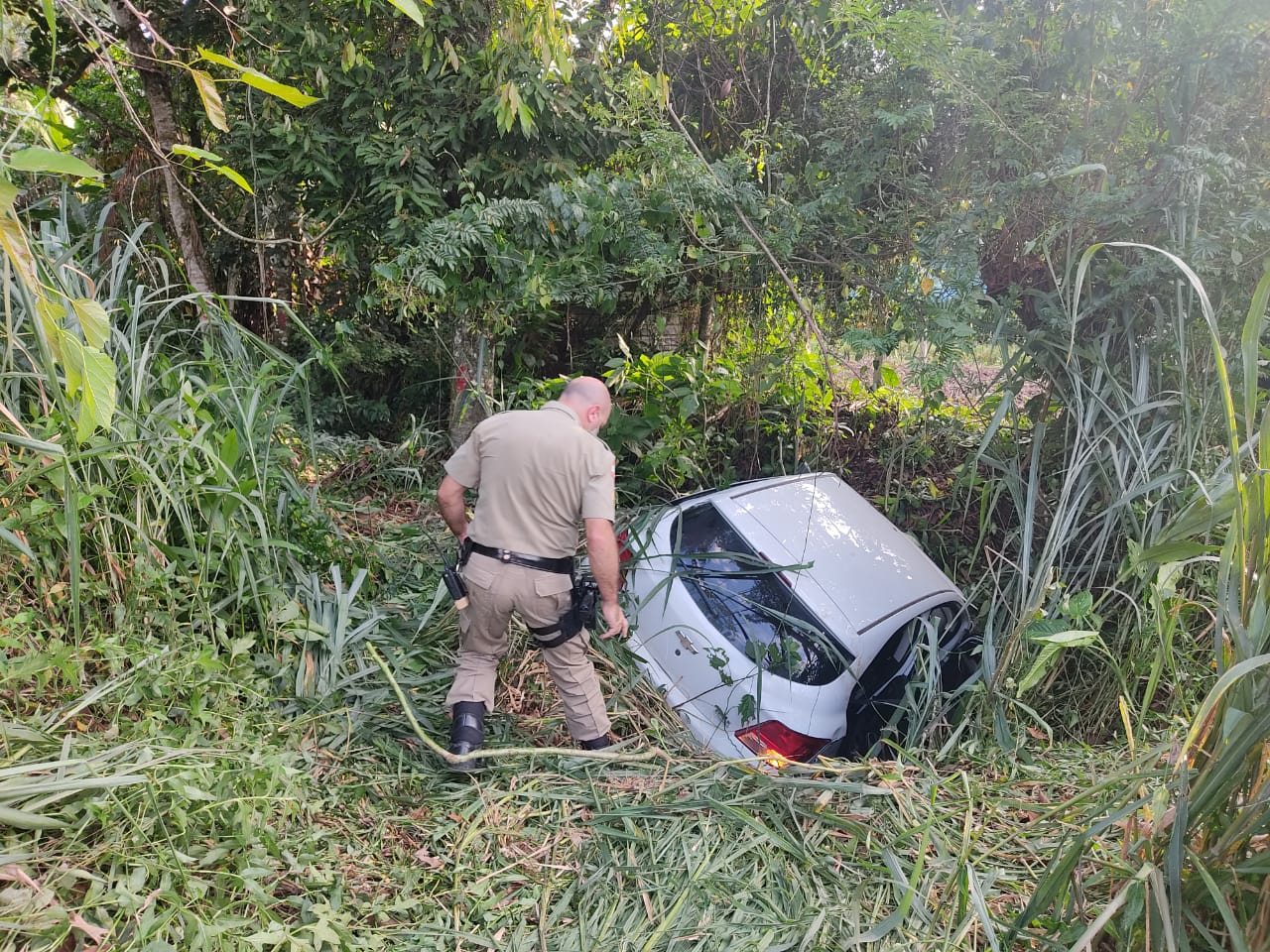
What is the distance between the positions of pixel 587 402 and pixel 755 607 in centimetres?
110

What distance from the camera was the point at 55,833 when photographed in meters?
1.88

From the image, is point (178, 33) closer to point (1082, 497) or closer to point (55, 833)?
point (55, 833)

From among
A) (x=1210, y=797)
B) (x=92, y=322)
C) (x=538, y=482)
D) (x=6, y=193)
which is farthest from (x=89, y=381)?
(x=1210, y=797)

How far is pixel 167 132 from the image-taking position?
4902 mm

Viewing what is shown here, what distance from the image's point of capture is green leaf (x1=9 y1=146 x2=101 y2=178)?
3.17 ft

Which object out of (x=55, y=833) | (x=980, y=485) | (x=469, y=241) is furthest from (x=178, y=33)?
(x=980, y=485)

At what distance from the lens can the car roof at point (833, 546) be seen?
10.4 ft

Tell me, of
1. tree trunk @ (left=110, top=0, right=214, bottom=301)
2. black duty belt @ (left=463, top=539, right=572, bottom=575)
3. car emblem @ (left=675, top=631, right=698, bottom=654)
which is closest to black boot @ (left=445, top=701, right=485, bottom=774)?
black duty belt @ (left=463, top=539, right=572, bottom=575)

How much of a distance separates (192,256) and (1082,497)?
5636mm

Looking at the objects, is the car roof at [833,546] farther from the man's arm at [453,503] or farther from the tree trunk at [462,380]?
the tree trunk at [462,380]

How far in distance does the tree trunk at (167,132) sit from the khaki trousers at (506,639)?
9.13ft

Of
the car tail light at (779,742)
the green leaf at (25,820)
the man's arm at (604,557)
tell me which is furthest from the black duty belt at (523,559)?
the green leaf at (25,820)

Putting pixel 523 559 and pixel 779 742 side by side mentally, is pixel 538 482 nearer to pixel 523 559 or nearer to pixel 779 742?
pixel 523 559

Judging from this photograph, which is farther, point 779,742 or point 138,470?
point 779,742
